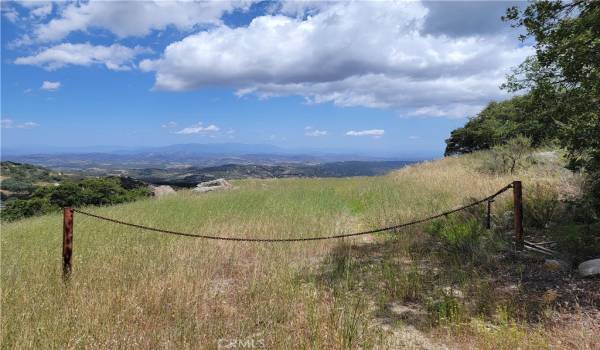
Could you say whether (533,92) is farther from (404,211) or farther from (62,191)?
(62,191)

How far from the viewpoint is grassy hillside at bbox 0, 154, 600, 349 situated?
4.17 meters

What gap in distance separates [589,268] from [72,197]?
98.4 ft

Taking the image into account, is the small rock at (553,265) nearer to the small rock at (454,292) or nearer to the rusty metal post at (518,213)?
the rusty metal post at (518,213)

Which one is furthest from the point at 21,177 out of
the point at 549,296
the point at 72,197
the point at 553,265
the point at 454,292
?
the point at 549,296

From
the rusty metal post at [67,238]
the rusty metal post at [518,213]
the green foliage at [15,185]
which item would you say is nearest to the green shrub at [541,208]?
the rusty metal post at [518,213]

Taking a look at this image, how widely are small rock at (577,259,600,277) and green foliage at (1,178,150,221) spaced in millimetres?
25001

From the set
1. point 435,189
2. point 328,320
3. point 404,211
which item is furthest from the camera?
point 435,189

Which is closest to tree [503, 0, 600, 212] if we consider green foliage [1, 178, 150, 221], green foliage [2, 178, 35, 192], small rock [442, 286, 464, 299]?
small rock [442, 286, 464, 299]

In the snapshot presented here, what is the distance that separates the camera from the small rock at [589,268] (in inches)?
234

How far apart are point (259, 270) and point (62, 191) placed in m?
27.6

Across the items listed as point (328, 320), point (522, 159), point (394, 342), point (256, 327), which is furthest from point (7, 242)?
point (522, 159)

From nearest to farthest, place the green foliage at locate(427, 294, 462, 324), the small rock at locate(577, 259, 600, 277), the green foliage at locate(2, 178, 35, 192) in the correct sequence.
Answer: the green foliage at locate(427, 294, 462, 324) → the small rock at locate(577, 259, 600, 277) → the green foliage at locate(2, 178, 35, 192)

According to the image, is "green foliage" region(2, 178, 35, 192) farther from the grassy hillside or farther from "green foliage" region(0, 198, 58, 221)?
the grassy hillside

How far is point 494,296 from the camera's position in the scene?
5.48m
